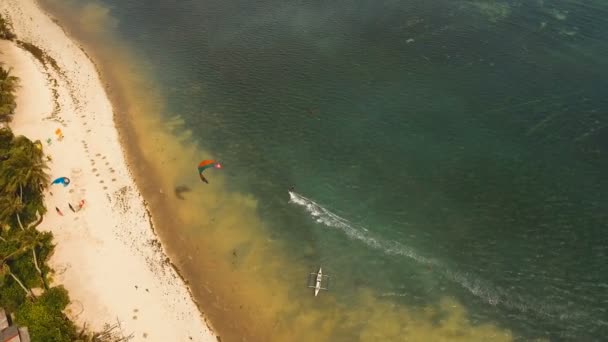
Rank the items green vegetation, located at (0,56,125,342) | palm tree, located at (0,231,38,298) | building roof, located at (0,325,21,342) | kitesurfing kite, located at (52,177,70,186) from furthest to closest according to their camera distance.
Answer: kitesurfing kite, located at (52,177,70,186), palm tree, located at (0,231,38,298), green vegetation, located at (0,56,125,342), building roof, located at (0,325,21,342)

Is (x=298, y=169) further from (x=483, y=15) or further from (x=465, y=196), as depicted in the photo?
(x=483, y=15)

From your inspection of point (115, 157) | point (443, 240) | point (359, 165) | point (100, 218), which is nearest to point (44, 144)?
point (115, 157)

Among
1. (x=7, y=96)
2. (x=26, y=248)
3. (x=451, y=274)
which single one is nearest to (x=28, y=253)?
(x=26, y=248)

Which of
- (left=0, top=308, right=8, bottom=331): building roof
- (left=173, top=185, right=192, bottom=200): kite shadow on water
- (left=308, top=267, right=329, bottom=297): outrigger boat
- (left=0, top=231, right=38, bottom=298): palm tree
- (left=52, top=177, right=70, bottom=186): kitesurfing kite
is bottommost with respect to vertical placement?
(left=308, top=267, right=329, bottom=297): outrigger boat

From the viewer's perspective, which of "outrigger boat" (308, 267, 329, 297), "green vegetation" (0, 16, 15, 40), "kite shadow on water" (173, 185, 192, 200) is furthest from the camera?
"green vegetation" (0, 16, 15, 40)

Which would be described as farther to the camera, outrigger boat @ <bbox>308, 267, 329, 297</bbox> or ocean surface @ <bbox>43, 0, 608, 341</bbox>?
outrigger boat @ <bbox>308, 267, 329, 297</bbox>

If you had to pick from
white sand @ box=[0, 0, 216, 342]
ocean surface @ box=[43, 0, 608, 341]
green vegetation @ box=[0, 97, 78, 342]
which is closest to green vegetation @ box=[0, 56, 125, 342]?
green vegetation @ box=[0, 97, 78, 342]

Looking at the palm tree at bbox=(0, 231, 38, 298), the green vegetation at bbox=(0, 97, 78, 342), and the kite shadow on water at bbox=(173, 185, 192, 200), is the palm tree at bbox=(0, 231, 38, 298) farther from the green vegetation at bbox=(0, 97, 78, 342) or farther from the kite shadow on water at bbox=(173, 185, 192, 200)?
the kite shadow on water at bbox=(173, 185, 192, 200)
